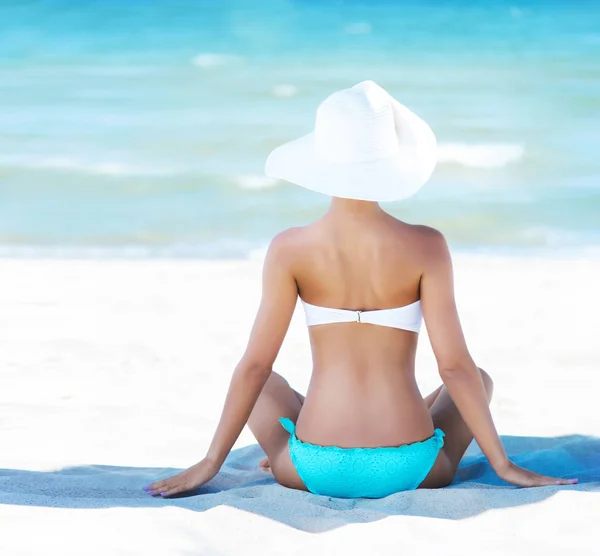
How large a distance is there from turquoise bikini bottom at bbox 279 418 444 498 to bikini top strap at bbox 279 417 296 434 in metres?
0.07

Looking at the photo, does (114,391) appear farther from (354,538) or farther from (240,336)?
(354,538)

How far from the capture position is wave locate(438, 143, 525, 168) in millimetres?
13336

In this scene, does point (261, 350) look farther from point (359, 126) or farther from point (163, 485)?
point (359, 126)

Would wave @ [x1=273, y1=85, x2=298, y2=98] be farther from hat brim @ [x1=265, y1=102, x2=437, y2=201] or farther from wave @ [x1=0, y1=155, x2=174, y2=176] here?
hat brim @ [x1=265, y1=102, x2=437, y2=201]

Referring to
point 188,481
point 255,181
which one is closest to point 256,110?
point 255,181

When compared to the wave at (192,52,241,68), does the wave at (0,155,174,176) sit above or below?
below

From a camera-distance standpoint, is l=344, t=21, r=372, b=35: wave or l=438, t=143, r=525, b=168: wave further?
l=344, t=21, r=372, b=35: wave

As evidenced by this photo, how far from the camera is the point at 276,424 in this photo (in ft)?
9.00

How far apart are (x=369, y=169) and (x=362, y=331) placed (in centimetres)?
42

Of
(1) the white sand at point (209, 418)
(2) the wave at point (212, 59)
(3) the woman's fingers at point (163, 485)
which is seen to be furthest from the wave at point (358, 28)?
(3) the woman's fingers at point (163, 485)

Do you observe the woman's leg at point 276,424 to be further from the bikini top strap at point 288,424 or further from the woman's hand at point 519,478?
the woman's hand at point 519,478

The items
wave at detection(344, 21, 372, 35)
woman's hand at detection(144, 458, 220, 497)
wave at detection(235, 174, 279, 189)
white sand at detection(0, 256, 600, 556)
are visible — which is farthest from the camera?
wave at detection(344, 21, 372, 35)

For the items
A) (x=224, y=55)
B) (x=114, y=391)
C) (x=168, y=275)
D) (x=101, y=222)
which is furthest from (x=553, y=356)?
(x=224, y=55)

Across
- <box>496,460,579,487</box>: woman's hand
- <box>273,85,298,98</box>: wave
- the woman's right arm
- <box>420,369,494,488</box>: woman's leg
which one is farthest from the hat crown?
<box>273,85,298,98</box>: wave
